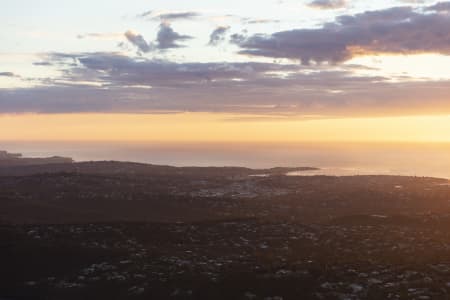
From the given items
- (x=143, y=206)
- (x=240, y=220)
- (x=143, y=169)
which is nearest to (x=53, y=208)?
(x=143, y=206)

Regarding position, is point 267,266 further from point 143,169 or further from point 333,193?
point 143,169

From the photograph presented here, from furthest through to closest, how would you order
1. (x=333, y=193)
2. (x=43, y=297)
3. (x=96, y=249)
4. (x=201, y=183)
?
(x=201, y=183)
(x=333, y=193)
(x=96, y=249)
(x=43, y=297)

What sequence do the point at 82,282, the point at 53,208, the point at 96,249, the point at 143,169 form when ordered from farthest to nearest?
1. the point at 143,169
2. the point at 53,208
3. the point at 96,249
4. the point at 82,282

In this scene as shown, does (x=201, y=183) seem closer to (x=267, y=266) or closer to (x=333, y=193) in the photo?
(x=333, y=193)

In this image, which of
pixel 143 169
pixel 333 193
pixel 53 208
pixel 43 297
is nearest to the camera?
pixel 43 297

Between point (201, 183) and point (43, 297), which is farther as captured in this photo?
point (201, 183)

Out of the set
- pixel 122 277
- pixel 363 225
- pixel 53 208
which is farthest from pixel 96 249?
pixel 53 208
